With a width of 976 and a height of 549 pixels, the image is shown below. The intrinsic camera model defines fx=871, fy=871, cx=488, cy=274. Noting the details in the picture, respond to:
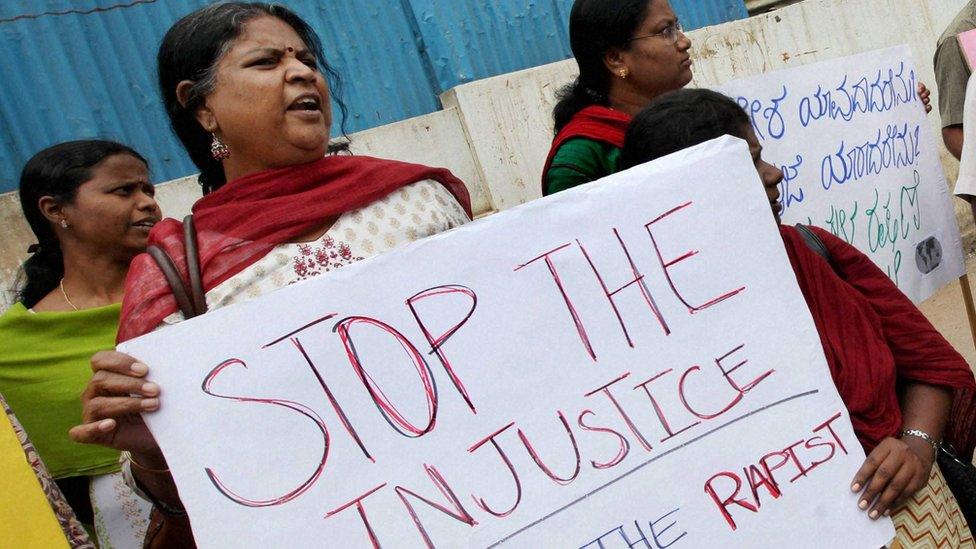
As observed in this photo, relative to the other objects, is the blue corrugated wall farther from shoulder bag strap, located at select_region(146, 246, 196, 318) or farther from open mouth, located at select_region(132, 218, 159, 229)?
shoulder bag strap, located at select_region(146, 246, 196, 318)

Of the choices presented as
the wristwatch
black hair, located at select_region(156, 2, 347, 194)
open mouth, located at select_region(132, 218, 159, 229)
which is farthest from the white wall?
the wristwatch

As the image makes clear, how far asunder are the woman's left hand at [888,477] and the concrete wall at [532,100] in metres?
2.42

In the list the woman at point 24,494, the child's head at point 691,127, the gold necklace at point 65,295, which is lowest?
the woman at point 24,494

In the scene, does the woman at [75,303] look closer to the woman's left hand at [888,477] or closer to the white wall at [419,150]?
the white wall at [419,150]

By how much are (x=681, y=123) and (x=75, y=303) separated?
167cm

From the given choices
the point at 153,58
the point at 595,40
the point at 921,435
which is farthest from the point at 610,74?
the point at 153,58

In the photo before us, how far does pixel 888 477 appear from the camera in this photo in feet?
4.87

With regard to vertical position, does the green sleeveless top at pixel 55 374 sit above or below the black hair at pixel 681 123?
below

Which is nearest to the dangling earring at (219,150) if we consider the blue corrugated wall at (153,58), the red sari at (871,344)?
the red sari at (871,344)

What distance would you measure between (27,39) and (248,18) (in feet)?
6.71

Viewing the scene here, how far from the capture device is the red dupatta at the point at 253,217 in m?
1.49

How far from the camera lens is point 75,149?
245 cm

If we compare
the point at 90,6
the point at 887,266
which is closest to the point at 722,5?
the point at 887,266

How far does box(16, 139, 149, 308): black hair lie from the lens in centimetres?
241
